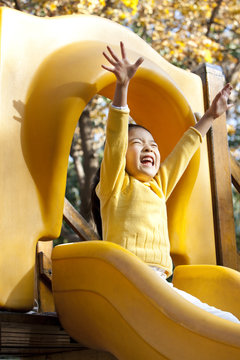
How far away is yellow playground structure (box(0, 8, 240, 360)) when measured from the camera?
1796mm

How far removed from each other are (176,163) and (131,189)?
1.24 ft

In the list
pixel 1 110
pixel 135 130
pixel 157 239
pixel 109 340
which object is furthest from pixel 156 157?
pixel 109 340

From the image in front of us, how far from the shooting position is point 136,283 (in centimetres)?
182

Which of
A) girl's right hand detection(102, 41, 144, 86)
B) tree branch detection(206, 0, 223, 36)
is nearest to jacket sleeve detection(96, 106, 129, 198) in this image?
girl's right hand detection(102, 41, 144, 86)

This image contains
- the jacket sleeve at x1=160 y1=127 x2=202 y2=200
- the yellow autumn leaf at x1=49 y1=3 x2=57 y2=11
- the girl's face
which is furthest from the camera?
the yellow autumn leaf at x1=49 y1=3 x2=57 y2=11

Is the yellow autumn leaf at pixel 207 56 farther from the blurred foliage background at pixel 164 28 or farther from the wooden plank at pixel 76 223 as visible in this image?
the wooden plank at pixel 76 223

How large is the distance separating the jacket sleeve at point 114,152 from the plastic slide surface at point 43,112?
0.62 feet

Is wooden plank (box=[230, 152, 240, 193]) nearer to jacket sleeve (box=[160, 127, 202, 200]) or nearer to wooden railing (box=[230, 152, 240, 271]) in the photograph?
wooden railing (box=[230, 152, 240, 271])

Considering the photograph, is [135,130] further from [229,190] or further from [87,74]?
[229,190]

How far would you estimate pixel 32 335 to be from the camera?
1.95 meters

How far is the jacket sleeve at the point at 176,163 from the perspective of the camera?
2592 mm

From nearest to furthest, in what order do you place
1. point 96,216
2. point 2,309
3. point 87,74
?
point 2,309, point 87,74, point 96,216

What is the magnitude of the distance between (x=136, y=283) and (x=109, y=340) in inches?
9.5

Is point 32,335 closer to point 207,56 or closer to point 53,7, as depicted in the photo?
point 53,7
